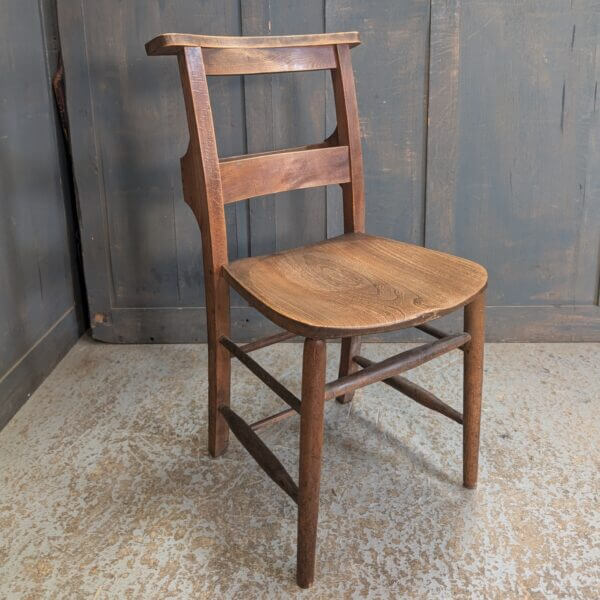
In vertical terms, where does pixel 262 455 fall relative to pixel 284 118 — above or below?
below

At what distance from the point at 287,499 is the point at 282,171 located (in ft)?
2.42

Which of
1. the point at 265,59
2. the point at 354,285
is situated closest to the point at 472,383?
the point at 354,285

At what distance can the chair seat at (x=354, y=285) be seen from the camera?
3.54 ft

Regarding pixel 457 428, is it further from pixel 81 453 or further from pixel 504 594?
pixel 81 453

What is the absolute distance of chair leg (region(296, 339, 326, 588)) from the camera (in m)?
1.09

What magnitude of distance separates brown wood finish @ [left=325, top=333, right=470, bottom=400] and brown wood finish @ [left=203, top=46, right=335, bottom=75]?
2.24 ft

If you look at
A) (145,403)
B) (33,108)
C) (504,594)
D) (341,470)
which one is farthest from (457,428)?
(33,108)

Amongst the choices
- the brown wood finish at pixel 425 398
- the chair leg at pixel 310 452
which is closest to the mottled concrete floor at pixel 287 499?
the chair leg at pixel 310 452

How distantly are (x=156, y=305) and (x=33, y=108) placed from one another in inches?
28.4

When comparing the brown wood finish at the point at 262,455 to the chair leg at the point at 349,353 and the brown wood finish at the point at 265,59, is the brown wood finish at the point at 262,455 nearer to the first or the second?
the chair leg at the point at 349,353

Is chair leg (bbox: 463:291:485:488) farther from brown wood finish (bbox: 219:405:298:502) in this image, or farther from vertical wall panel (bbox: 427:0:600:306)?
vertical wall panel (bbox: 427:0:600:306)

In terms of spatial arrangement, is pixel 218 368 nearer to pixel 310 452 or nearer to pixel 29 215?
pixel 310 452

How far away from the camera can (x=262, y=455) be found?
1.29 m

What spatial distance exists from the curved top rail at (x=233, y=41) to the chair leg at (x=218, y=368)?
48cm
